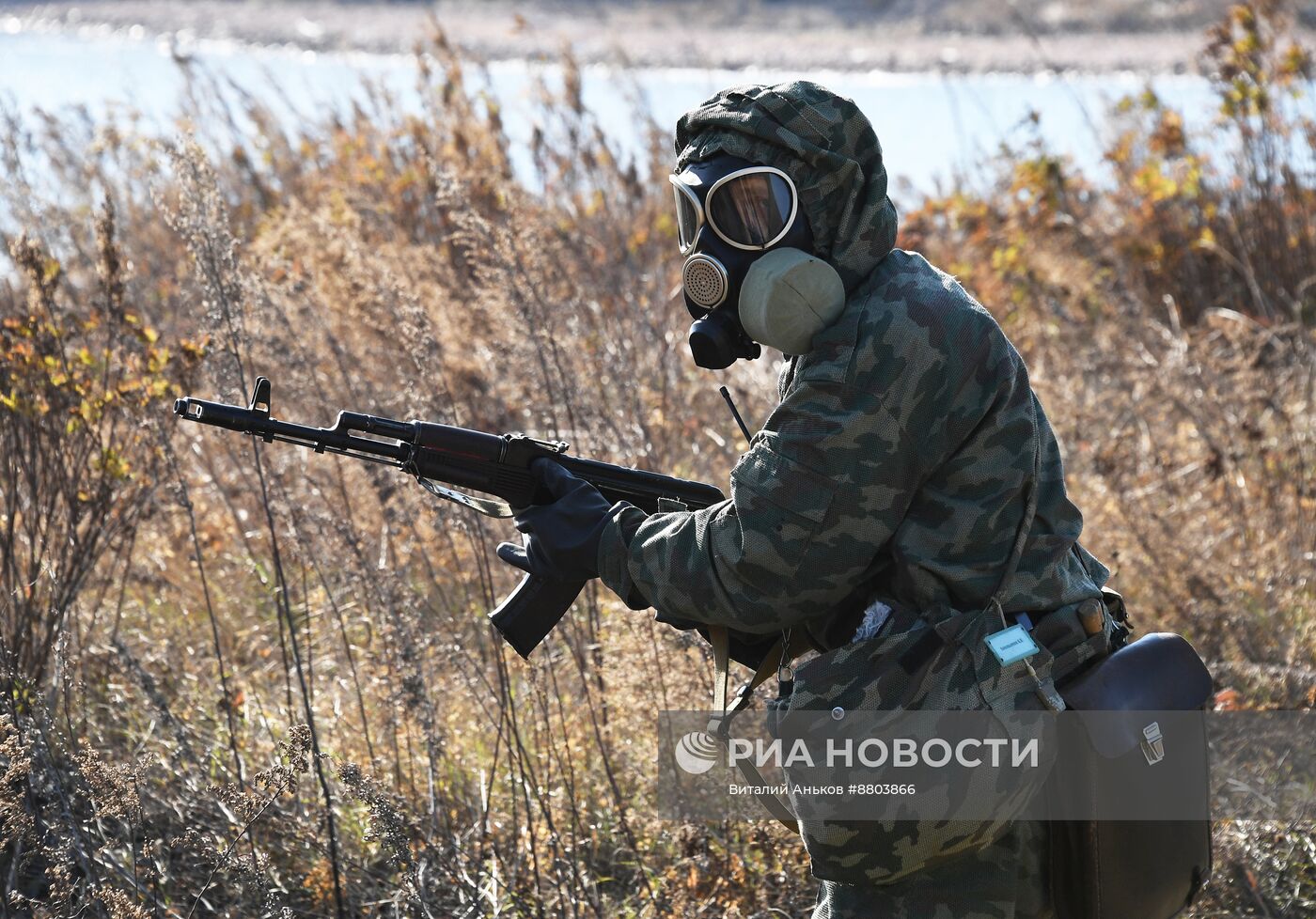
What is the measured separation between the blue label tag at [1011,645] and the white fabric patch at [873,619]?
0.52 ft

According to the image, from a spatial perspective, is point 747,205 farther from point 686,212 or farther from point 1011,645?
point 1011,645

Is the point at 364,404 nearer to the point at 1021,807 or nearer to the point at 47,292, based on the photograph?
the point at 47,292

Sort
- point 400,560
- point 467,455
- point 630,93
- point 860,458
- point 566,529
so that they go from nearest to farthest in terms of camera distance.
Answer: point 860,458
point 566,529
point 467,455
point 400,560
point 630,93

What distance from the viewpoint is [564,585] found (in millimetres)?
2303

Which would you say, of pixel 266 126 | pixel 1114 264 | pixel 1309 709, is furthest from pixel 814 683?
pixel 266 126

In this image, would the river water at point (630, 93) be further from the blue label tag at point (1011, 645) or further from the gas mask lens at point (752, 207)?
the blue label tag at point (1011, 645)

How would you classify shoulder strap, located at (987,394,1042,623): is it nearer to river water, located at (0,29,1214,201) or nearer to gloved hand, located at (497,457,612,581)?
gloved hand, located at (497,457,612,581)

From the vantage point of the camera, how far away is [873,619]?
206 cm

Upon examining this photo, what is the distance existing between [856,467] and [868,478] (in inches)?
0.9

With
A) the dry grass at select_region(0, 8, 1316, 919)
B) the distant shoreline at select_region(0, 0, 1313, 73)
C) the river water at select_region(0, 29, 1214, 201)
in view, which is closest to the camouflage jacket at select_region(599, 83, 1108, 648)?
the dry grass at select_region(0, 8, 1316, 919)

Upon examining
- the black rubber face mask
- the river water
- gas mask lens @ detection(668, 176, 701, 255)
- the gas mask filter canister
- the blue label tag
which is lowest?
the blue label tag

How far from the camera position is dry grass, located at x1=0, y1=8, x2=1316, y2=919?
10.1 feet

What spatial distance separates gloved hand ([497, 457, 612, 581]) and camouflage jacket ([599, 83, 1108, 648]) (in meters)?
0.08

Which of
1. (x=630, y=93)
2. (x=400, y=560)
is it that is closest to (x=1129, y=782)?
(x=400, y=560)
